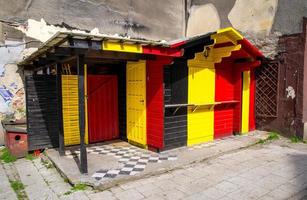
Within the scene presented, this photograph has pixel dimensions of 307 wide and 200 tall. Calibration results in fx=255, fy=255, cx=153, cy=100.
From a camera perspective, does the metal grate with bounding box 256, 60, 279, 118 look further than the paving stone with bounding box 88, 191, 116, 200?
Yes

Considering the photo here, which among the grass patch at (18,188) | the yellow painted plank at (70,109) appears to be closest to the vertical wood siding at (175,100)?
the yellow painted plank at (70,109)

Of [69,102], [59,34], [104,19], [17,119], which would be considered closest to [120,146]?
[69,102]

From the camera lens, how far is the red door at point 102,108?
7.52m

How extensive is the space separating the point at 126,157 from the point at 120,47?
267 cm

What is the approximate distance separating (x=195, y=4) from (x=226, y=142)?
273 inches

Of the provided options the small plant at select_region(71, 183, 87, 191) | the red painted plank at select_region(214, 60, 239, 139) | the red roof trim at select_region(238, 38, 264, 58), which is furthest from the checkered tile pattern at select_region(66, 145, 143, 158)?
the red roof trim at select_region(238, 38, 264, 58)

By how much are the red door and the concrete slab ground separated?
A: 401mm

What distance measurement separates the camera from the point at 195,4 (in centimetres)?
1159

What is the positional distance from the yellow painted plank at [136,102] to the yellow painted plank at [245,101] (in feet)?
12.1

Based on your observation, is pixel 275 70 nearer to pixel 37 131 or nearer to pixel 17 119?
pixel 37 131

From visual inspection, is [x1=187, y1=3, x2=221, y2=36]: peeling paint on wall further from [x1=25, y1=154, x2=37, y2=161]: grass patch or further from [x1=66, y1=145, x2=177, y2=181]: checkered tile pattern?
[x1=25, y1=154, x2=37, y2=161]: grass patch

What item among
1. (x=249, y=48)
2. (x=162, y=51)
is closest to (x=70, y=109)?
(x=162, y=51)

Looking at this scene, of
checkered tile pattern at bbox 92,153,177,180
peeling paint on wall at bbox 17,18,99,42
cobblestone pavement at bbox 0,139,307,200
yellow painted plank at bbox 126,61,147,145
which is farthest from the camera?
peeling paint on wall at bbox 17,18,99,42

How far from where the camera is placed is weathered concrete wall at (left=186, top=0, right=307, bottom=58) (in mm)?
8453
